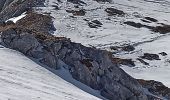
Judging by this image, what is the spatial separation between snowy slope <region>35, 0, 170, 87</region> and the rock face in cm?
876

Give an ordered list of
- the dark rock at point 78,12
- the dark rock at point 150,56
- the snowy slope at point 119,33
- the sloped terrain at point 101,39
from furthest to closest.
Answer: the dark rock at point 78,12 < the dark rock at point 150,56 < the snowy slope at point 119,33 < the sloped terrain at point 101,39

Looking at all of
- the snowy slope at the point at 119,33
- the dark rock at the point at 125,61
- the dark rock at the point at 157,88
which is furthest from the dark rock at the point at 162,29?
the dark rock at the point at 157,88

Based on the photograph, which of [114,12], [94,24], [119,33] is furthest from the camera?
[114,12]

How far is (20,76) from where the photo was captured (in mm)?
22297

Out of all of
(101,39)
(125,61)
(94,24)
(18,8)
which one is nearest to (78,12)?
(94,24)

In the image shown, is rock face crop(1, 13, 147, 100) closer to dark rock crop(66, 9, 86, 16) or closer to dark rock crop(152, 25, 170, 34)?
dark rock crop(66, 9, 86, 16)

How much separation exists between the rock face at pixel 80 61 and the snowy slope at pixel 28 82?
90 centimetres

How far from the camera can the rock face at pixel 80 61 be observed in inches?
1046

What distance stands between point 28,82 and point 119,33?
95.0 ft

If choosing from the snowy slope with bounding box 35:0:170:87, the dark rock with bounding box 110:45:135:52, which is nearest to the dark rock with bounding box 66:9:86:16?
the snowy slope with bounding box 35:0:170:87

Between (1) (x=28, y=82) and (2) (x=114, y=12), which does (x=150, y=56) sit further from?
(1) (x=28, y=82)

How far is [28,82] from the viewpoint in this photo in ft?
70.9

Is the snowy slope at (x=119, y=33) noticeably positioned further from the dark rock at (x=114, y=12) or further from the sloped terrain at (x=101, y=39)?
the dark rock at (x=114, y=12)

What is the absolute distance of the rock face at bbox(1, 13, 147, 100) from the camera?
87.1ft
